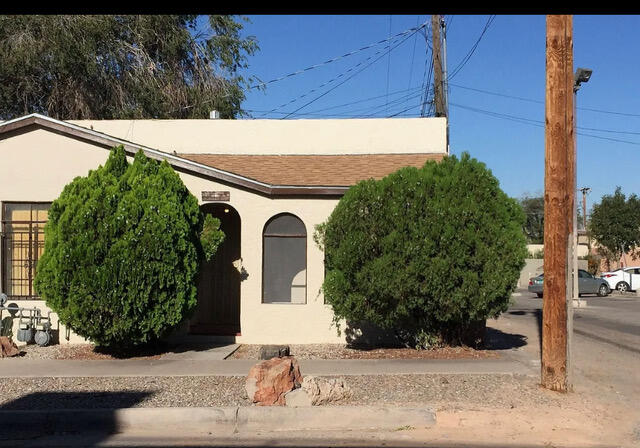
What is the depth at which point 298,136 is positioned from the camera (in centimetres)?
1641

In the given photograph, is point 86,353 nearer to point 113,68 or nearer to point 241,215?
point 241,215

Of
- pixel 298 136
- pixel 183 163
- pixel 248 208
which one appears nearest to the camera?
pixel 183 163

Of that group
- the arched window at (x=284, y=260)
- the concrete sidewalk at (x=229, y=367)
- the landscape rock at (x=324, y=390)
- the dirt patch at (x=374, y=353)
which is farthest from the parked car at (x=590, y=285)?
the landscape rock at (x=324, y=390)

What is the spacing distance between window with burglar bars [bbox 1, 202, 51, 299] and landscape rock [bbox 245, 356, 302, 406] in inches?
268

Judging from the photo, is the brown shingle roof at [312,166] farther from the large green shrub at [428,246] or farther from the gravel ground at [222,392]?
the gravel ground at [222,392]

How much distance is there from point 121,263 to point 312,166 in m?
5.62

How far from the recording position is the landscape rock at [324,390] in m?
7.67

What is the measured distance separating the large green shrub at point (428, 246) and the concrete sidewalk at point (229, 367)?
823 mm

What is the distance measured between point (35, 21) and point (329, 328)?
18269 millimetres

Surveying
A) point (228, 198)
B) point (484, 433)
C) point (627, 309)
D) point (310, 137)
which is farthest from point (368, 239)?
point (627, 309)

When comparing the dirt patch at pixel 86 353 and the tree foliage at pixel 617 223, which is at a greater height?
the tree foliage at pixel 617 223

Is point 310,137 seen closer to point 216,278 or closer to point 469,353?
point 216,278

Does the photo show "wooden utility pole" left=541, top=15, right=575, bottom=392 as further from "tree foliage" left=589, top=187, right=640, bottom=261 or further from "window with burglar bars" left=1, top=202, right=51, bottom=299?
"tree foliage" left=589, top=187, right=640, bottom=261

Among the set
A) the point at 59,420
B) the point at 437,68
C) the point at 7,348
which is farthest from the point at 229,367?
the point at 437,68
